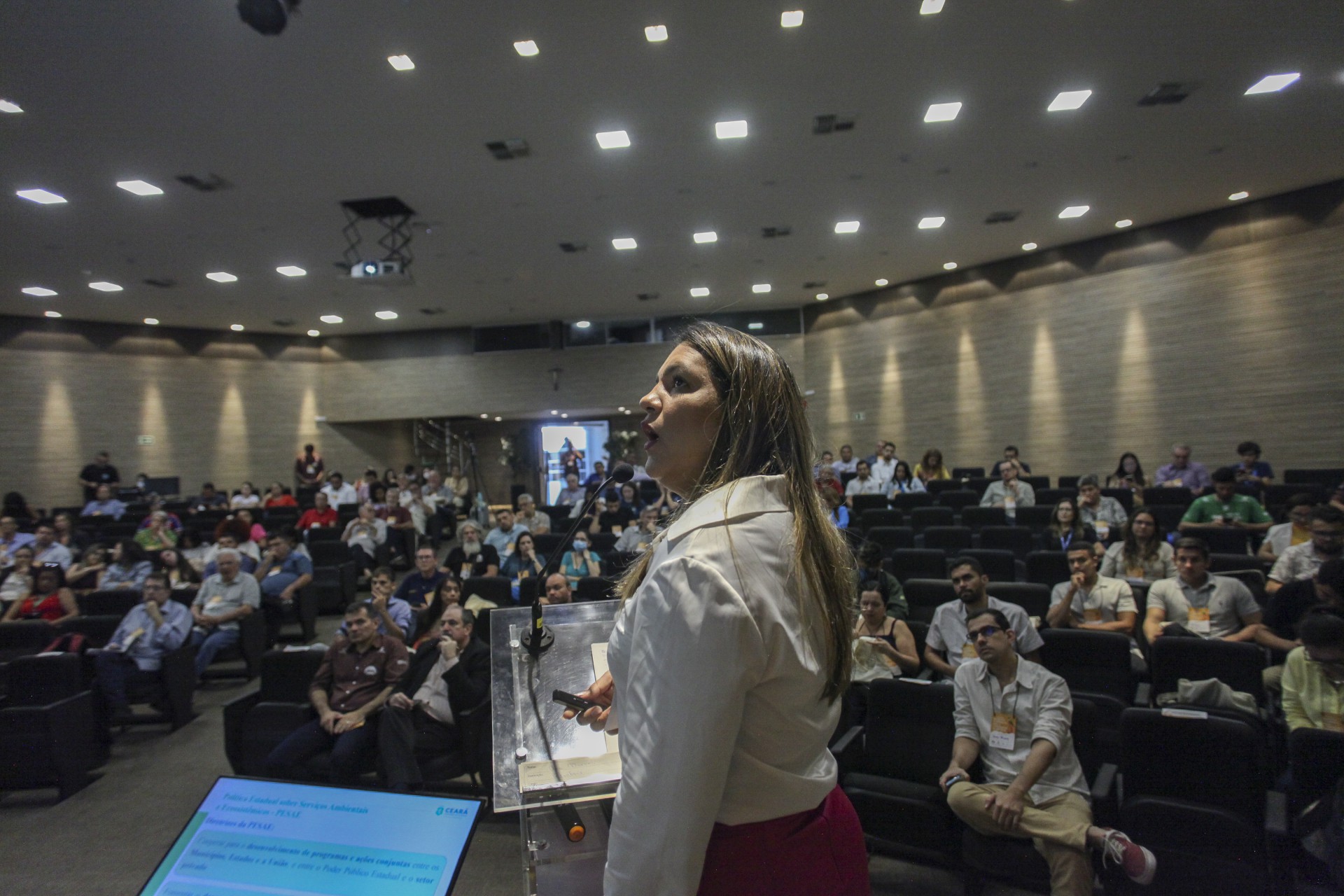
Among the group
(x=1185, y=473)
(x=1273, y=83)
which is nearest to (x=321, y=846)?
(x=1273, y=83)

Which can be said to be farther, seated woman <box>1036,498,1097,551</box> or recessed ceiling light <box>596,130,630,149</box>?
recessed ceiling light <box>596,130,630,149</box>

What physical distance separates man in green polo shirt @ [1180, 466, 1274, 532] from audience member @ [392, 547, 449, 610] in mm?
7078

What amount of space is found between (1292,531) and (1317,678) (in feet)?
11.7

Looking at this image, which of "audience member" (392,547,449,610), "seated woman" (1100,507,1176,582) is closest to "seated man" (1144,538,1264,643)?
"seated woman" (1100,507,1176,582)

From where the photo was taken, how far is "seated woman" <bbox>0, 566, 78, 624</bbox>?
6449 millimetres

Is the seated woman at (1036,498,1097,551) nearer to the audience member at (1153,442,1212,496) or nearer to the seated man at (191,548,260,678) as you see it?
the audience member at (1153,442,1212,496)

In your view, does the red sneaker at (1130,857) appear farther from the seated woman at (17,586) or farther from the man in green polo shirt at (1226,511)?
the seated woman at (17,586)

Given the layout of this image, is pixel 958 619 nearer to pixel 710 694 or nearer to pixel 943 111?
pixel 710 694

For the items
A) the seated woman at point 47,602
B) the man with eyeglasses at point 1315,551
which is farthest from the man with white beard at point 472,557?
the man with eyeglasses at point 1315,551

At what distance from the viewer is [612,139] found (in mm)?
7734

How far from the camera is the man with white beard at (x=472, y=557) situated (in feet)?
24.8

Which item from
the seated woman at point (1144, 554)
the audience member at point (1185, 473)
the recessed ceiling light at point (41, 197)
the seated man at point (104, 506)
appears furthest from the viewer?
the seated man at point (104, 506)

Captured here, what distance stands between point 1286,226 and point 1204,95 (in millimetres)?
4385

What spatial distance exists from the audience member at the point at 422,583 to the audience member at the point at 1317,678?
584 cm
